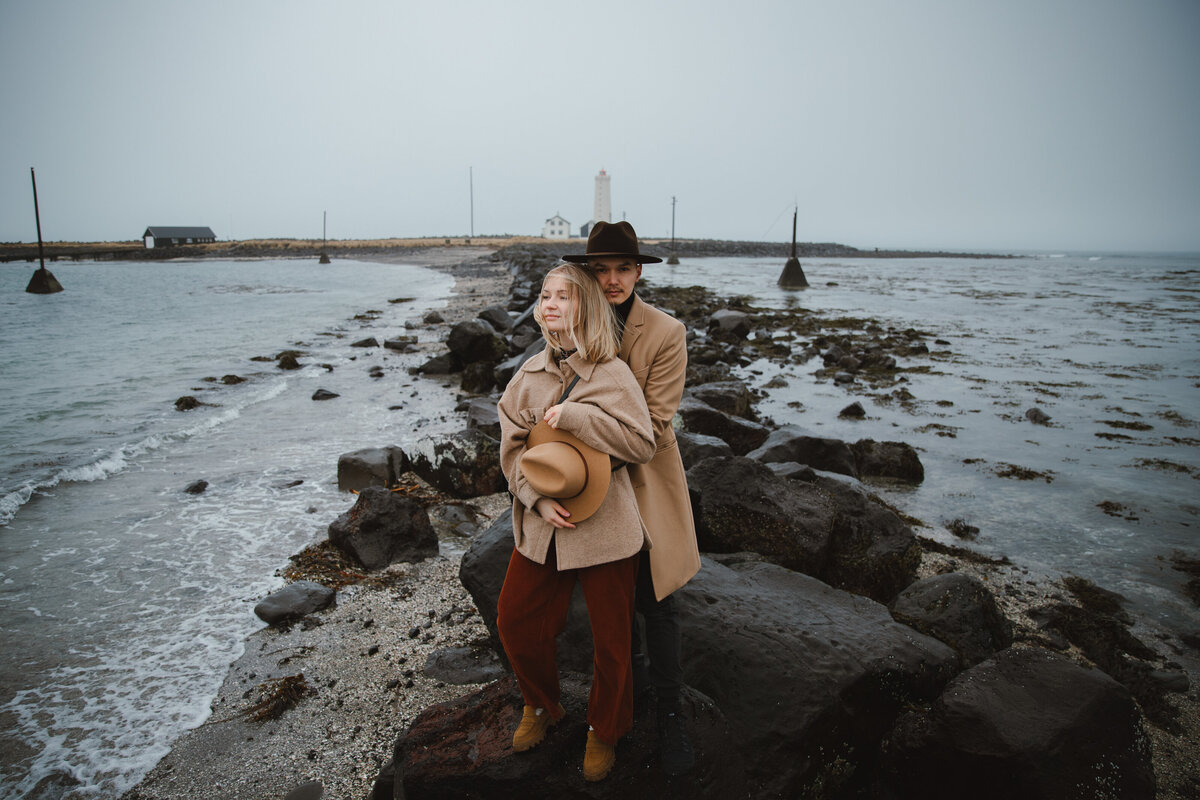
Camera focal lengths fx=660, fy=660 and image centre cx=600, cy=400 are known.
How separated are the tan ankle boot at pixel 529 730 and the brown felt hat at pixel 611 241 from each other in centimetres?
172

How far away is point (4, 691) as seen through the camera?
3.96 m

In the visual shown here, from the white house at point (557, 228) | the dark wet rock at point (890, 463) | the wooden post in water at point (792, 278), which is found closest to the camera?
the dark wet rock at point (890, 463)

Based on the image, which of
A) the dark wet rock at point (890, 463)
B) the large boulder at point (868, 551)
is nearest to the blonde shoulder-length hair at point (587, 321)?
the large boulder at point (868, 551)

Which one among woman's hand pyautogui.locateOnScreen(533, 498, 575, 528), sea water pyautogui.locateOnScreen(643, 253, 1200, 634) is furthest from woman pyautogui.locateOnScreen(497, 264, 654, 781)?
sea water pyautogui.locateOnScreen(643, 253, 1200, 634)

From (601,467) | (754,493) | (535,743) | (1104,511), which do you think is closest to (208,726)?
(535,743)

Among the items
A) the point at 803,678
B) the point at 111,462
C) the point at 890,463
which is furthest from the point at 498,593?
the point at 111,462

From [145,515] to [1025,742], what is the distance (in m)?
7.46

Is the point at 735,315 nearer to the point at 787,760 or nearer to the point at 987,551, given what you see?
the point at 987,551

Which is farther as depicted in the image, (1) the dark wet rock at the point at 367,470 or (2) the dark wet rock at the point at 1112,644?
(1) the dark wet rock at the point at 367,470

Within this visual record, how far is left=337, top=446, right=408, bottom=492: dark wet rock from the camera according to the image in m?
7.06

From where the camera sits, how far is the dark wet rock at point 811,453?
23.2 ft

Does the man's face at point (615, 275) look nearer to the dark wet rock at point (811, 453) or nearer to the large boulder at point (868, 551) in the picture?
the large boulder at point (868, 551)

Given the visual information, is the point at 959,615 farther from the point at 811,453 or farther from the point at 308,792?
the point at 308,792

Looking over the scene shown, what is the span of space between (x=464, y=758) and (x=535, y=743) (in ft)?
0.97
